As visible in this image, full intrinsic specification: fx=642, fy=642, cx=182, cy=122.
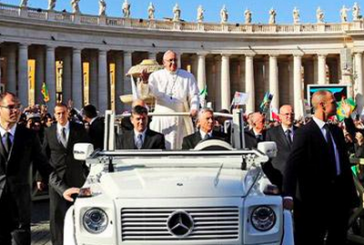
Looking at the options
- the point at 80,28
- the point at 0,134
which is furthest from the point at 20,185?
the point at 80,28

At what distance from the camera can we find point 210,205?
6809 millimetres

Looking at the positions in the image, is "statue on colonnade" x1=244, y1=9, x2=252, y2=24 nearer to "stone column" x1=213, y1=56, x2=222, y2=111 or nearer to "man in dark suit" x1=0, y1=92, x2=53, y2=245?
"stone column" x1=213, y1=56, x2=222, y2=111


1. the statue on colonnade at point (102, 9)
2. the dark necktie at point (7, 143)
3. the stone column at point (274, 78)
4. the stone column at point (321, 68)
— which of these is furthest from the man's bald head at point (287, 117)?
the stone column at point (321, 68)

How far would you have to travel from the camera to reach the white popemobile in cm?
677

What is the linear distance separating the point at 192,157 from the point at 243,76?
2837 inches

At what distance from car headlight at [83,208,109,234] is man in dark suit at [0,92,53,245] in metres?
2.32

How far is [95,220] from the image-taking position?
6.99 m

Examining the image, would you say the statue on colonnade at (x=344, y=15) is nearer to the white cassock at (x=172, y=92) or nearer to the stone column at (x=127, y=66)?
the stone column at (x=127, y=66)

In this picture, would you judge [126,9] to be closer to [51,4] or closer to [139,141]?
[51,4]

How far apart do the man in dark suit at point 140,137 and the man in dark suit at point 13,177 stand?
1.89 m

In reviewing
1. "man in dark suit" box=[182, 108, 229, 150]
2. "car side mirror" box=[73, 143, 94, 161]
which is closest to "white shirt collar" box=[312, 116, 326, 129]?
"man in dark suit" box=[182, 108, 229, 150]

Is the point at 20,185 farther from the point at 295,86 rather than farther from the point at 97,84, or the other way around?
the point at 295,86

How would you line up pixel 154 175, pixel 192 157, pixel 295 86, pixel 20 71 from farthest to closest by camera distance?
pixel 295 86 → pixel 20 71 → pixel 192 157 → pixel 154 175

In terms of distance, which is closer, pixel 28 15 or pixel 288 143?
pixel 288 143
